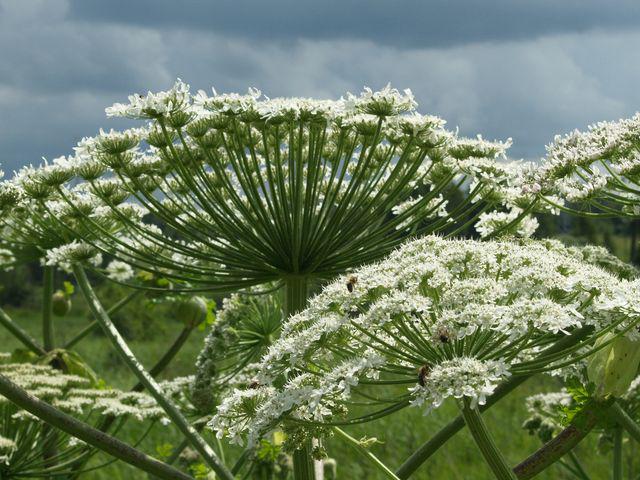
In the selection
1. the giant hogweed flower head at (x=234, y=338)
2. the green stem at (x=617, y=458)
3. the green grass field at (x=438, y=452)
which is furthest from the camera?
the green grass field at (x=438, y=452)

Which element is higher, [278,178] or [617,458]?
[278,178]

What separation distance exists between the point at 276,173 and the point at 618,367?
8.94ft

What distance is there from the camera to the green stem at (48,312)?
8.98 meters

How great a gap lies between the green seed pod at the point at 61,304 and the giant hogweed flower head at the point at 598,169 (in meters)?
6.93

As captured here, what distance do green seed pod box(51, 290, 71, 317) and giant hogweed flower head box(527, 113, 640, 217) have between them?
6.93 m

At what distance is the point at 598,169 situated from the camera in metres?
5.52

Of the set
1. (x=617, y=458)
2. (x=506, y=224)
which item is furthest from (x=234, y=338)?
(x=617, y=458)

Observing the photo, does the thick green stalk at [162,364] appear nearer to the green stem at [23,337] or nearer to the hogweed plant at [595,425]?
the green stem at [23,337]

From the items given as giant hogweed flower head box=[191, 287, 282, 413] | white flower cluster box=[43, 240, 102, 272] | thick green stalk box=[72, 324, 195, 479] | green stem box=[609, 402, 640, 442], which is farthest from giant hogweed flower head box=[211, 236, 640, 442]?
thick green stalk box=[72, 324, 195, 479]

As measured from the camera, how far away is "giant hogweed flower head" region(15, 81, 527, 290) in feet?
19.6

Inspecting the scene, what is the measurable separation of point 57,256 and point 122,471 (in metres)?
9.14

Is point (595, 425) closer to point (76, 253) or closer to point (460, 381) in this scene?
point (460, 381)

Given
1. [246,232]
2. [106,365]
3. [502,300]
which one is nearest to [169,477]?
[246,232]

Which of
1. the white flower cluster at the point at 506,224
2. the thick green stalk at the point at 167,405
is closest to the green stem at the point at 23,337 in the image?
the thick green stalk at the point at 167,405
